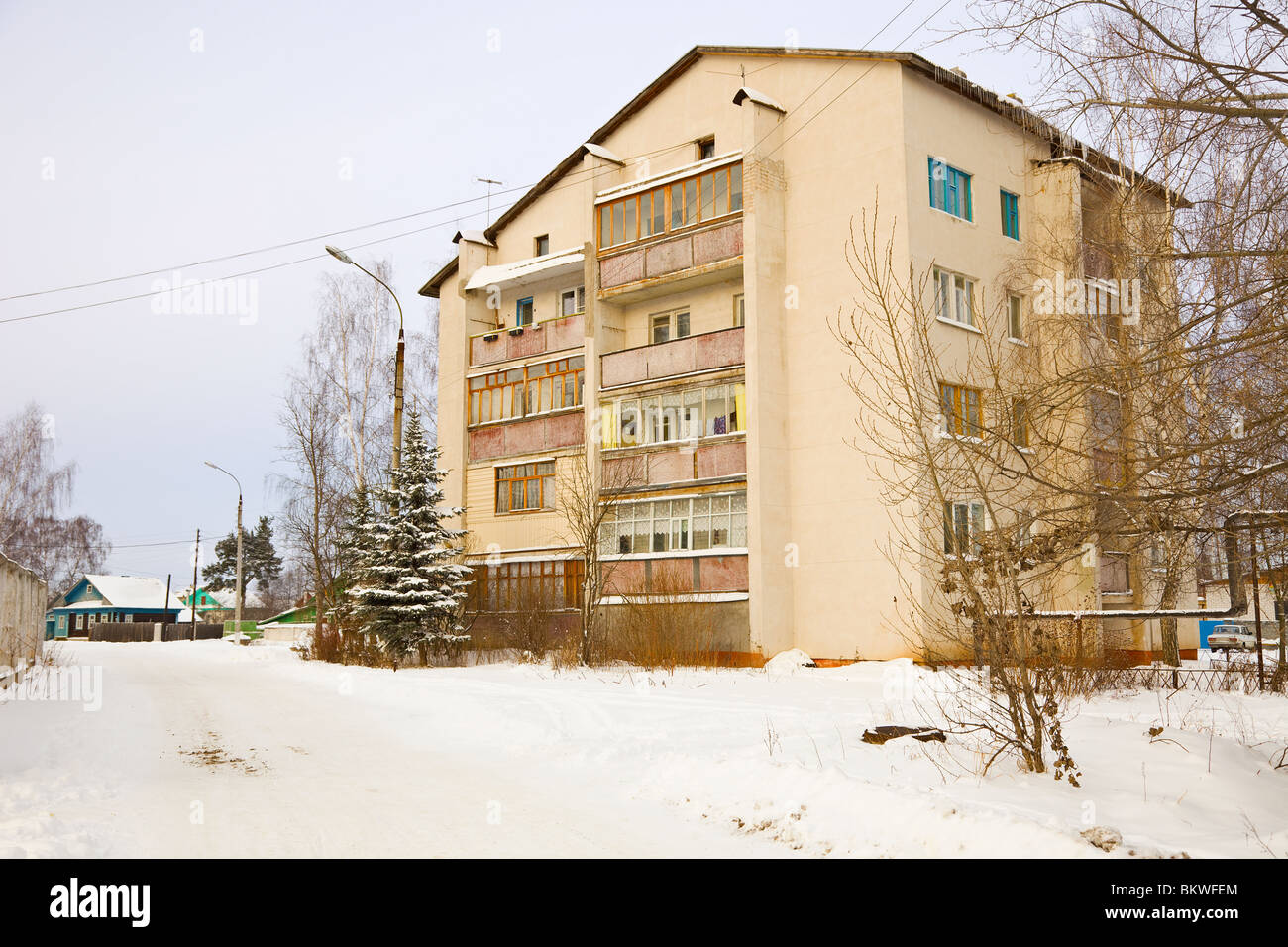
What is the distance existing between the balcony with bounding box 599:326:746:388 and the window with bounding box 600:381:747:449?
544 millimetres

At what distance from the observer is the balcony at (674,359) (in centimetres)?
2631

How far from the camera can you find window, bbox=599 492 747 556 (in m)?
25.9

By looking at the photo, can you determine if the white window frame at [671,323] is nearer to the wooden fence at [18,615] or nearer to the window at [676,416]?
the window at [676,416]

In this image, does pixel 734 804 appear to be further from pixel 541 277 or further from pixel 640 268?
pixel 541 277

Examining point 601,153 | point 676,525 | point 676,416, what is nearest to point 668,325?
point 676,416

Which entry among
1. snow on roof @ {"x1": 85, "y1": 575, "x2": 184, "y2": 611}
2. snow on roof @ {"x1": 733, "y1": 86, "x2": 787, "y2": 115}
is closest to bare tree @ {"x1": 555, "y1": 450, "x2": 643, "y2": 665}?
snow on roof @ {"x1": 733, "y1": 86, "x2": 787, "y2": 115}

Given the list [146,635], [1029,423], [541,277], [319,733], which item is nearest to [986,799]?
[1029,423]

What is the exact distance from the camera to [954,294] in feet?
82.9

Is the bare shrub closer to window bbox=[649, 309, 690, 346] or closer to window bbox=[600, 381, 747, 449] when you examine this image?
window bbox=[600, 381, 747, 449]

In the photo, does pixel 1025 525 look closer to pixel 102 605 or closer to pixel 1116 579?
pixel 1116 579

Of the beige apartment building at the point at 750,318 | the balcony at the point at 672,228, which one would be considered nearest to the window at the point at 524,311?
the beige apartment building at the point at 750,318

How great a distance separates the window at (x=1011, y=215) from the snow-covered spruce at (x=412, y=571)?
1602 centimetres
